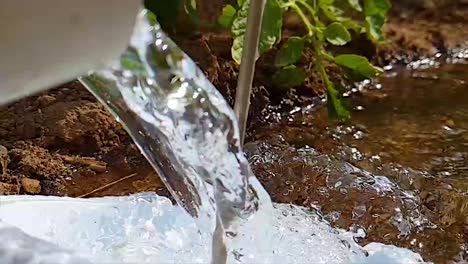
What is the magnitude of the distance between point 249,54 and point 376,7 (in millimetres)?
588

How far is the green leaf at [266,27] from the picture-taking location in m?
0.94

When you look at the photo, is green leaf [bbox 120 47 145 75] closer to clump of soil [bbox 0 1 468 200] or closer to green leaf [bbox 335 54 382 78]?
clump of soil [bbox 0 1 468 200]

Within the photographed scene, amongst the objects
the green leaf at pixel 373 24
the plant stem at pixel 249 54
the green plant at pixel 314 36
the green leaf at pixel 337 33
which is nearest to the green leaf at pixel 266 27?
the green plant at pixel 314 36

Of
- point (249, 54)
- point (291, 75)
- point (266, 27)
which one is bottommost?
point (291, 75)

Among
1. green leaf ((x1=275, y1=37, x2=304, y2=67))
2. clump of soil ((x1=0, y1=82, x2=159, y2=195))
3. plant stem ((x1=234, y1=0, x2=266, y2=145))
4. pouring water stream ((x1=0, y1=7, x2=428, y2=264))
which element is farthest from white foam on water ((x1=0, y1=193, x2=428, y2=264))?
green leaf ((x1=275, y1=37, x2=304, y2=67))

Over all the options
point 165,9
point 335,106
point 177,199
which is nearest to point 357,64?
point 335,106

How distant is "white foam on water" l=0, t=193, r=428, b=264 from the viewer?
65 centimetres

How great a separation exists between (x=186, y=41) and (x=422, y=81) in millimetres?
466

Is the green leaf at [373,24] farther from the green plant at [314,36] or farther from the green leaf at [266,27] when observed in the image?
the green leaf at [266,27]

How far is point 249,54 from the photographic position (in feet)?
1.85

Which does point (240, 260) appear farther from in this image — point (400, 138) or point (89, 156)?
point (400, 138)

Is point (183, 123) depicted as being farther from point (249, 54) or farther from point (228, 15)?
point (228, 15)

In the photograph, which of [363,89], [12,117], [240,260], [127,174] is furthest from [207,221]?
[363,89]

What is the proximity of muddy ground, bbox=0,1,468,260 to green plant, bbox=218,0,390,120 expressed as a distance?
8 centimetres
